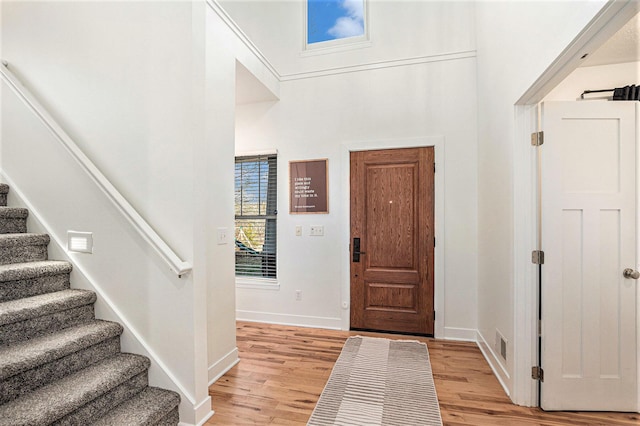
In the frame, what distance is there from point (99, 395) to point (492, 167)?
3.25 metres

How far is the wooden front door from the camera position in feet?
11.1

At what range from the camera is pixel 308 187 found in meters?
3.71

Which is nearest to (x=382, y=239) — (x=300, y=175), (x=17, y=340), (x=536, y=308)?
(x=300, y=175)

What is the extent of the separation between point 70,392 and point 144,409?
0.39 meters

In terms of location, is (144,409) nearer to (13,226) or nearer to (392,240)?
(13,226)

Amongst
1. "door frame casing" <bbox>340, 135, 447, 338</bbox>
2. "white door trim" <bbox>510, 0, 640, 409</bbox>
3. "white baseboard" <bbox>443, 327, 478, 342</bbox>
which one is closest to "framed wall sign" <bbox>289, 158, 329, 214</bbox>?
"door frame casing" <bbox>340, 135, 447, 338</bbox>

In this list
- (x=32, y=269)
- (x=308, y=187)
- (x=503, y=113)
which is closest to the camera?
(x=32, y=269)

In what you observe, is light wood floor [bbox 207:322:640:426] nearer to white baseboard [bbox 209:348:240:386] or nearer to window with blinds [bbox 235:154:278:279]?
Result: white baseboard [bbox 209:348:240:386]

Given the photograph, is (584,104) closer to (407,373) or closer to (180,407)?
(407,373)

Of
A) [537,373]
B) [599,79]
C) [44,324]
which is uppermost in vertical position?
[599,79]

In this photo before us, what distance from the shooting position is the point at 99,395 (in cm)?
163

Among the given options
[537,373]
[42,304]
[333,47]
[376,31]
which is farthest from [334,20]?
[537,373]

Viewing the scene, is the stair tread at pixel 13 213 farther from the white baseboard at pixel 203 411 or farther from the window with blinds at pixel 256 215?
the window with blinds at pixel 256 215

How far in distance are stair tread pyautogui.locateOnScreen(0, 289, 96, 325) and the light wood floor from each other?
1.13 m
